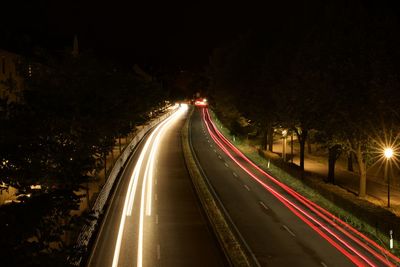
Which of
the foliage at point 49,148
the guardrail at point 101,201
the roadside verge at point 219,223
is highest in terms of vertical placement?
the foliage at point 49,148

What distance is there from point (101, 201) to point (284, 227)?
1005 cm

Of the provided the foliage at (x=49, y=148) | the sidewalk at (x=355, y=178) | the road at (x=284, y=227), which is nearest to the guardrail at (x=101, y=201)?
the foliage at (x=49, y=148)

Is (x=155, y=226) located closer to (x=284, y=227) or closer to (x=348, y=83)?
(x=284, y=227)

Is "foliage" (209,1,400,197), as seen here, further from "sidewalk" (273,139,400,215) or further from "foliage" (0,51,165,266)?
"foliage" (0,51,165,266)

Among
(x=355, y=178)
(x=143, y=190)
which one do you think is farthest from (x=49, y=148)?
(x=355, y=178)

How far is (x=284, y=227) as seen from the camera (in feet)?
77.3

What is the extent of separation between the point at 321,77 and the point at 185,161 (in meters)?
19.0

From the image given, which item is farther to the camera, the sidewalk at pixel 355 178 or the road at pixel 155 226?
the sidewalk at pixel 355 178

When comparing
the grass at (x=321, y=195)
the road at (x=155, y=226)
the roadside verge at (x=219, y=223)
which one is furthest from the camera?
the grass at (x=321, y=195)

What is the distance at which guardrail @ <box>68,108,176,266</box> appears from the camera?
7078 millimetres

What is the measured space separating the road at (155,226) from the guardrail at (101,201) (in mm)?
748

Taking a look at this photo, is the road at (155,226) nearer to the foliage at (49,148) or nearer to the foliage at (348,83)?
the foliage at (49,148)

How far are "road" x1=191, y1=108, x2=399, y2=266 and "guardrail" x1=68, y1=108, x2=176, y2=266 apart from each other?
7244 millimetres

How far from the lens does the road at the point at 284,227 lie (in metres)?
18.9
